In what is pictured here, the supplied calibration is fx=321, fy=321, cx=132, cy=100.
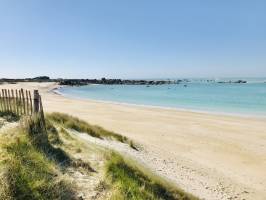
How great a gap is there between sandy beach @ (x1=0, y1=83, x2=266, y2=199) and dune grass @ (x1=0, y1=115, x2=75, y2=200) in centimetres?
411

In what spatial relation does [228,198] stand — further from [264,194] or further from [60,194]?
[60,194]

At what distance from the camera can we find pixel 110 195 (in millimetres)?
5629

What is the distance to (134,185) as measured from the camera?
6.36m

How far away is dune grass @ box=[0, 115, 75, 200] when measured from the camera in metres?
4.86

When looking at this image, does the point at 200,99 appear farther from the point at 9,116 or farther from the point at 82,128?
the point at 9,116

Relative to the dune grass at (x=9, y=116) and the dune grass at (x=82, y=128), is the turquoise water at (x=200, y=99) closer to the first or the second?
the dune grass at (x=82, y=128)

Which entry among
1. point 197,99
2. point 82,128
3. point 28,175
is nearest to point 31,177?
point 28,175

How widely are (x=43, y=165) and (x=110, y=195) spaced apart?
1.40 meters

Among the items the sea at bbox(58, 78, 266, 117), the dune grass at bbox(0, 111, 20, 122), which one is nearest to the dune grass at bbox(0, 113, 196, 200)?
the dune grass at bbox(0, 111, 20, 122)

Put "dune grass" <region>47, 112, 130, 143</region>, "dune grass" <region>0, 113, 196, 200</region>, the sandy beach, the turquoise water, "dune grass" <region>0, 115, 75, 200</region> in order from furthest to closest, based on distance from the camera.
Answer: the turquoise water → "dune grass" <region>47, 112, 130, 143</region> → the sandy beach → "dune grass" <region>0, 113, 196, 200</region> → "dune grass" <region>0, 115, 75, 200</region>

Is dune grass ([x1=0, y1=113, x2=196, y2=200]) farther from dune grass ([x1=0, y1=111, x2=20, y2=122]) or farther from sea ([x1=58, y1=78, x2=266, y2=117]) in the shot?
sea ([x1=58, y1=78, x2=266, y2=117])

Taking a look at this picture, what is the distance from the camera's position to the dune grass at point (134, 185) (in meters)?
5.88

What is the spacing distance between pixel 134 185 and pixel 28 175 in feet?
6.84

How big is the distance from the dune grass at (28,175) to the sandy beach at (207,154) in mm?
4114
